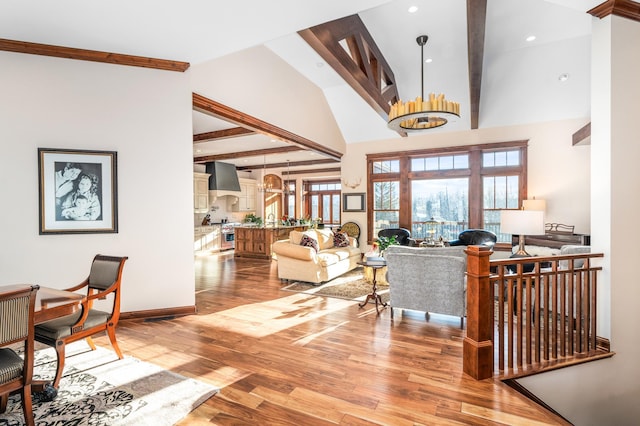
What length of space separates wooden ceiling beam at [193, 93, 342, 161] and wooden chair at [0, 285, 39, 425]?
9.72 feet

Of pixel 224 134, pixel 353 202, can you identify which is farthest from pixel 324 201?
pixel 224 134

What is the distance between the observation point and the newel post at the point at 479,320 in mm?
2424

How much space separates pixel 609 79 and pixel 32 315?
4.44 m

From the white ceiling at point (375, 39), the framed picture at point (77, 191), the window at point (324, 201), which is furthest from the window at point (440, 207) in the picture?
the framed picture at point (77, 191)

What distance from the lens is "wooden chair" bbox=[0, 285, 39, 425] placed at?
5.11 ft

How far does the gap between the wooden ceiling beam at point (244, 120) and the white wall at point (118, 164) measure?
29cm

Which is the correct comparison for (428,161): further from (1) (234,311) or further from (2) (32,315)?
(2) (32,315)

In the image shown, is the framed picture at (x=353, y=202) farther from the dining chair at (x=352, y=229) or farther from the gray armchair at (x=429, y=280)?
the gray armchair at (x=429, y=280)

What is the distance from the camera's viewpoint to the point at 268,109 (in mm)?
5211

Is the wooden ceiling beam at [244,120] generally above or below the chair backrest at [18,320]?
above

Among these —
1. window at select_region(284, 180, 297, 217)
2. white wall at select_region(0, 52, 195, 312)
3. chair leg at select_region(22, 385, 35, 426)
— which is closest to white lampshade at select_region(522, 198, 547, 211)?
white wall at select_region(0, 52, 195, 312)

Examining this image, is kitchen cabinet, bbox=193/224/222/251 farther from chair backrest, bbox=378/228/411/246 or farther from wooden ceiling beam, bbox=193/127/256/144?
chair backrest, bbox=378/228/411/246

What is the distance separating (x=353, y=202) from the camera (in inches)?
339

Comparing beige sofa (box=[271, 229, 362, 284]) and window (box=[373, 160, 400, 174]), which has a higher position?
window (box=[373, 160, 400, 174])
